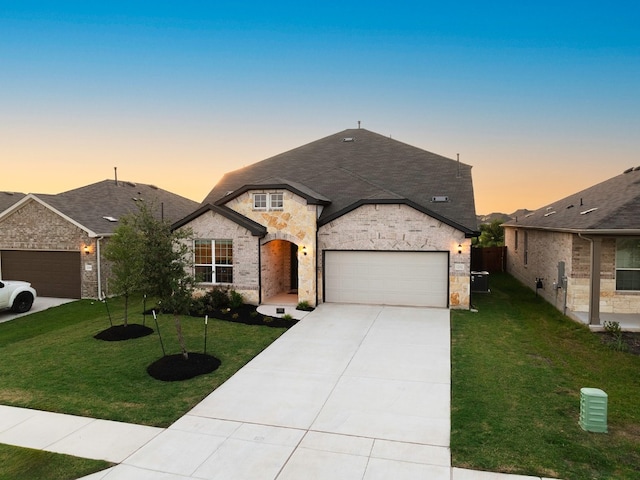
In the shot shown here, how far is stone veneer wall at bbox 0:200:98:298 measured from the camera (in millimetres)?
18219

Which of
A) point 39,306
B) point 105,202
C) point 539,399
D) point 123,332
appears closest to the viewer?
point 539,399

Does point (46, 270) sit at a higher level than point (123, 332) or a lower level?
higher

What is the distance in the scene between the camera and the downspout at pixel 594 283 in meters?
12.2

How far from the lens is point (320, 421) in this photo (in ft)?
22.3

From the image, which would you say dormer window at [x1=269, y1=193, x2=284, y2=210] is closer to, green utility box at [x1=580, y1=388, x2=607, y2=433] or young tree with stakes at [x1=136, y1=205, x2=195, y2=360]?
young tree with stakes at [x1=136, y1=205, x2=195, y2=360]

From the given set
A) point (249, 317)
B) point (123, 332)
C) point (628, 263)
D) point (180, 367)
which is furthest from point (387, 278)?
point (123, 332)

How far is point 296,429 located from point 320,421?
47cm

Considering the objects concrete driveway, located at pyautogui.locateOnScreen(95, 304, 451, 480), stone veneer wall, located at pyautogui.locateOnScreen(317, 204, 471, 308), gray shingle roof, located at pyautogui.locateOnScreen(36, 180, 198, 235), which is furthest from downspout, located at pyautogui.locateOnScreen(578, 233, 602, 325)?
gray shingle roof, located at pyautogui.locateOnScreen(36, 180, 198, 235)

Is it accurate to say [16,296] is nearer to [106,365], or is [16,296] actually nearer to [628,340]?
[106,365]

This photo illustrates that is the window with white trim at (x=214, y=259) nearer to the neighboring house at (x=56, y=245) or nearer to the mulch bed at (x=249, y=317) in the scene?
the mulch bed at (x=249, y=317)

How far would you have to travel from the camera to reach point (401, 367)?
939 centimetres

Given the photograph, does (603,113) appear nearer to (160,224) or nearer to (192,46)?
(192,46)

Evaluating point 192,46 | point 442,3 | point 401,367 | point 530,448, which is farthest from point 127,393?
point 442,3

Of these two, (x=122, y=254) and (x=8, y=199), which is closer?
(x=122, y=254)
